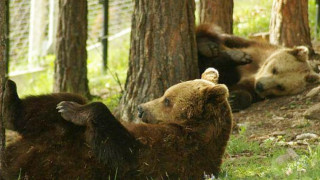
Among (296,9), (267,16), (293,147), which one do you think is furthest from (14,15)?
(293,147)

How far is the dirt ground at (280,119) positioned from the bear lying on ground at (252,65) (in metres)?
0.19

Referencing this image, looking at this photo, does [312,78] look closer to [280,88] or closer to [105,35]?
[280,88]

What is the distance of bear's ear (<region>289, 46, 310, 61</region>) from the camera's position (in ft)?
33.7

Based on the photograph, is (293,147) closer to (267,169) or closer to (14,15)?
(267,169)

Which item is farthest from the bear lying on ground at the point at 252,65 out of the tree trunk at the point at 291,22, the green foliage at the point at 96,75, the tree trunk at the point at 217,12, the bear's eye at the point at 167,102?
the bear's eye at the point at 167,102

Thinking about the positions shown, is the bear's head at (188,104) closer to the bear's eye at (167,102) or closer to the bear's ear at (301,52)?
the bear's eye at (167,102)

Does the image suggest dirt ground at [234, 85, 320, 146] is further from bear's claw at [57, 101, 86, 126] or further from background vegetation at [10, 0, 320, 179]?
bear's claw at [57, 101, 86, 126]

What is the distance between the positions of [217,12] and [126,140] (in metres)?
6.38

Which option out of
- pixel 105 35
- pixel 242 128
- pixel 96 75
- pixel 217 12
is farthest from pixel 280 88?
pixel 105 35

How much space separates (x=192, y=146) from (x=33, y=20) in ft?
36.5

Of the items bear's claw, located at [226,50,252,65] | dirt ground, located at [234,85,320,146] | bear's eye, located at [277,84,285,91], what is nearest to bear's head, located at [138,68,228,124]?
dirt ground, located at [234,85,320,146]

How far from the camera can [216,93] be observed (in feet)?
19.7

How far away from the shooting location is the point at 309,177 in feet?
17.0

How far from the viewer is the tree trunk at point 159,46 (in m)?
8.06
